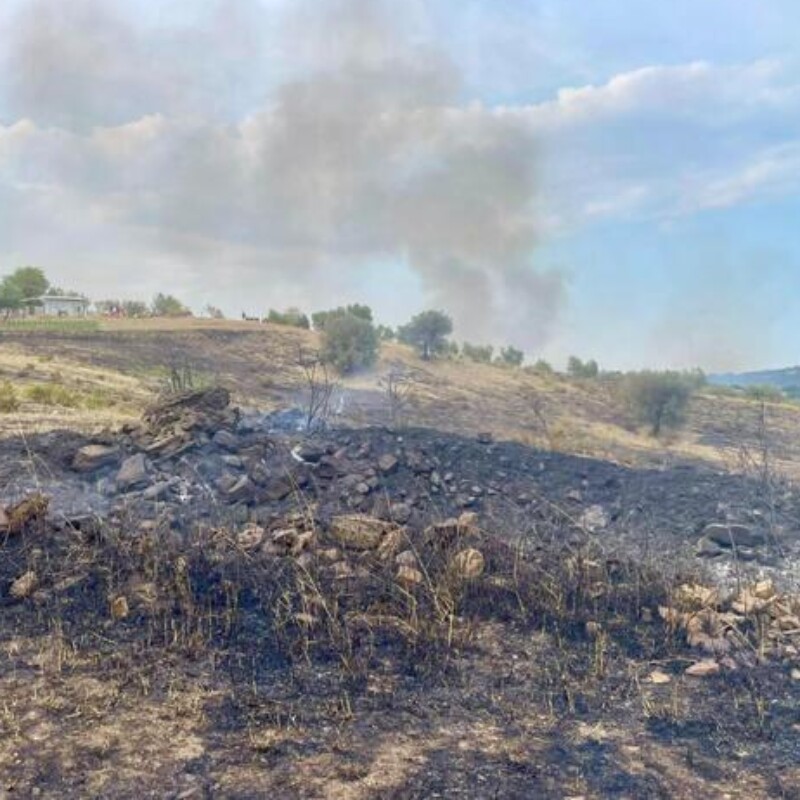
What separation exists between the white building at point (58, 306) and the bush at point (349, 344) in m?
21.6

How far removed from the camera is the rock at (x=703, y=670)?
474cm

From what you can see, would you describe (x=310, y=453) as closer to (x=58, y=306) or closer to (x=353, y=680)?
(x=353, y=680)

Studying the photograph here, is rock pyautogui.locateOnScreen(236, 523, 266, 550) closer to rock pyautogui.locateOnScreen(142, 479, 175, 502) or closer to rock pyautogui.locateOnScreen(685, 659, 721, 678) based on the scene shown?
rock pyautogui.locateOnScreen(142, 479, 175, 502)

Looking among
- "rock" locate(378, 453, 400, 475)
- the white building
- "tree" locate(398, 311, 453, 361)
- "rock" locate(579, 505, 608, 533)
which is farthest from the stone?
the white building

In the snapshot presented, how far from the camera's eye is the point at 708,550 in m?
8.44

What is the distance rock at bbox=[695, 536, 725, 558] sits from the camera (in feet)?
27.5

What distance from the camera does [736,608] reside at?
568 cm

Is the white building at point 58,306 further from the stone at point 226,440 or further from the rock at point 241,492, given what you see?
the rock at point 241,492

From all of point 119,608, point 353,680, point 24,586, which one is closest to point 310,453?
point 24,586

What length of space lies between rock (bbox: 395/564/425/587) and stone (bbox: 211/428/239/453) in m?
5.01

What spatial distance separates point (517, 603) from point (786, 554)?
4419mm

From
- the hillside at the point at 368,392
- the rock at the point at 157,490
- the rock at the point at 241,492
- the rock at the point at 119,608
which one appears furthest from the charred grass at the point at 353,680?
the hillside at the point at 368,392

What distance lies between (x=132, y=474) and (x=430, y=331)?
122 ft

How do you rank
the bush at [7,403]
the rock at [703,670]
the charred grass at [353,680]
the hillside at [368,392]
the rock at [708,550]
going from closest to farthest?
the charred grass at [353,680]
the rock at [703,670]
the rock at [708,550]
the bush at [7,403]
the hillside at [368,392]
